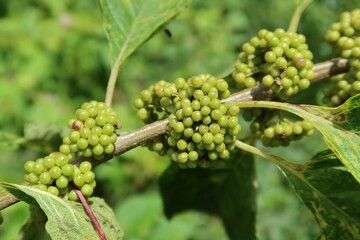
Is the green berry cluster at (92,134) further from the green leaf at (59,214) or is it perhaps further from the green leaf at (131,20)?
the green leaf at (131,20)

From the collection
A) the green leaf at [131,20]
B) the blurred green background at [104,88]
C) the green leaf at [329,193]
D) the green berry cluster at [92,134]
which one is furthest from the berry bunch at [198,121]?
the blurred green background at [104,88]

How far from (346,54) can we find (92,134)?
0.86 meters

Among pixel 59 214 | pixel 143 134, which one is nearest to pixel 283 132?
pixel 143 134

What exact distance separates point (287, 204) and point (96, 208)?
12.5 feet

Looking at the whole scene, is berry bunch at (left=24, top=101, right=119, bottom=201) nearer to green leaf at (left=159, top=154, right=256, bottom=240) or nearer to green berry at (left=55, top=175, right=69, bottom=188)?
green berry at (left=55, top=175, right=69, bottom=188)

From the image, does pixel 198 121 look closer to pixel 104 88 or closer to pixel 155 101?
pixel 155 101

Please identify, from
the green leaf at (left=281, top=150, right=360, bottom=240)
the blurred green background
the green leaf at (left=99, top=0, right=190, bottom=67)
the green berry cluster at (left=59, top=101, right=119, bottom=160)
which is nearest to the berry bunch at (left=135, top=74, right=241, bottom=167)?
the green berry cluster at (left=59, top=101, right=119, bottom=160)

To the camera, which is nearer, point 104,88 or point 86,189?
point 86,189

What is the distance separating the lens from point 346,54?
5.64 ft

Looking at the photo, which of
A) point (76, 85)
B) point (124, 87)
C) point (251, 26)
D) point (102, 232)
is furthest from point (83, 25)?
point (102, 232)

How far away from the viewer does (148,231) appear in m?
3.52

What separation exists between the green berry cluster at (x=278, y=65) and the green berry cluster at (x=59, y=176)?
545mm

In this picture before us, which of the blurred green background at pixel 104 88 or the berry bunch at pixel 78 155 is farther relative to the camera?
the blurred green background at pixel 104 88

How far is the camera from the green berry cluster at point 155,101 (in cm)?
149
